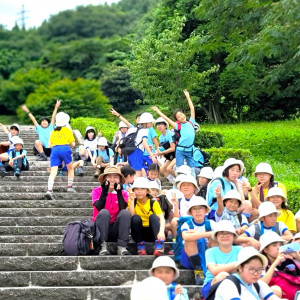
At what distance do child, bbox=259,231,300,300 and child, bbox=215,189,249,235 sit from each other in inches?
38.8

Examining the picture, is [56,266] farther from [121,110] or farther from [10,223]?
[121,110]

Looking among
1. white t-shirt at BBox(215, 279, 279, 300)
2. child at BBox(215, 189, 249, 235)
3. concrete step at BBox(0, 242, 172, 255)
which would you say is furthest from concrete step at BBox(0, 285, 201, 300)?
white t-shirt at BBox(215, 279, 279, 300)

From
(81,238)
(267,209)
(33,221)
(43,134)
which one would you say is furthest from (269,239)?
(43,134)

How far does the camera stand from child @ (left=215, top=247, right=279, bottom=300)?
310 inches

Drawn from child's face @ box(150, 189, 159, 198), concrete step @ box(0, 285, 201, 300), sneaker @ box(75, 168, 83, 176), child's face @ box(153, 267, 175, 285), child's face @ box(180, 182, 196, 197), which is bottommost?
concrete step @ box(0, 285, 201, 300)

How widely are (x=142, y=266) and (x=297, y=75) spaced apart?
19.1 m

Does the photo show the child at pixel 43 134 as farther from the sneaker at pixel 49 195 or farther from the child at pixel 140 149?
the sneaker at pixel 49 195

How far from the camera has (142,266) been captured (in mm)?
10742

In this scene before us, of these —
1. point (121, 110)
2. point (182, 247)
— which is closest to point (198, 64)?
point (121, 110)

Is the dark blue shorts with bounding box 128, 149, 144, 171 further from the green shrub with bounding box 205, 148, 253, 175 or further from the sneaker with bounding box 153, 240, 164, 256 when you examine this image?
the sneaker with bounding box 153, 240, 164, 256

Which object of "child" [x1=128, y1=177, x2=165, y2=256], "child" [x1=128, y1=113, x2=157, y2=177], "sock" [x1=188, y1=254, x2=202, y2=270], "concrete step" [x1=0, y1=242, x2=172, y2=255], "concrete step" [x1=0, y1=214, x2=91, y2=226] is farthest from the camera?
"child" [x1=128, y1=113, x2=157, y2=177]

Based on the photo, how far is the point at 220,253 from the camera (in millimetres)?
9383

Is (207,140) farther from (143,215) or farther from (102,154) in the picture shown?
(143,215)

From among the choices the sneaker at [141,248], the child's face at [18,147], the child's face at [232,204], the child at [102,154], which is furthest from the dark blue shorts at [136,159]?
the child's face at [232,204]
